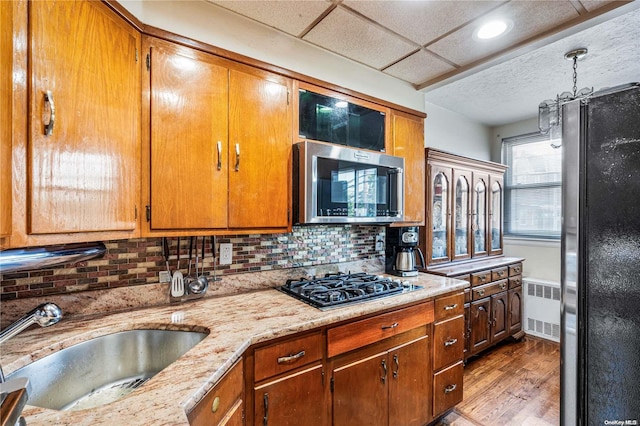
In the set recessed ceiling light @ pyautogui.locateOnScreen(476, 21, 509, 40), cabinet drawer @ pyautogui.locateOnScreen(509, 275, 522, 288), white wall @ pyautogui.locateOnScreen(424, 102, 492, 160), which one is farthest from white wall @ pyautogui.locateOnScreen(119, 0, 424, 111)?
cabinet drawer @ pyautogui.locateOnScreen(509, 275, 522, 288)

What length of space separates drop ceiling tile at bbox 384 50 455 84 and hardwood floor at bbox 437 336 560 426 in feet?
8.28

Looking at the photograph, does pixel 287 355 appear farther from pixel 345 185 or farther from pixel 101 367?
pixel 345 185

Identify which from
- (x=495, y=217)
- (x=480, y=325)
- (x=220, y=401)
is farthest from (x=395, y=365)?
(x=495, y=217)

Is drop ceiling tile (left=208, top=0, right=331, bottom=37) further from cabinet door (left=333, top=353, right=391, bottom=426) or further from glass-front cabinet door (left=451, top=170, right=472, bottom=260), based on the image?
glass-front cabinet door (left=451, top=170, right=472, bottom=260)

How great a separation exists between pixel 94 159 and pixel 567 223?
1.72m

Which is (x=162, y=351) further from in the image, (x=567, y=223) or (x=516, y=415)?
(x=516, y=415)

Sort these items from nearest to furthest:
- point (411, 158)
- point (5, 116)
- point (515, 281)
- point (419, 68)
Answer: point (5, 116) < point (419, 68) < point (411, 158) < point (515, 281)

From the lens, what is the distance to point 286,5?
1583 mm

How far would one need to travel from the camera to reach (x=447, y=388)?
2006 millimetres

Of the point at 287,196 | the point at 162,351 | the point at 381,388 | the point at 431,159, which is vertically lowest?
the point at 381,388

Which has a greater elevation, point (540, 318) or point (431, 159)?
point (431, 159)

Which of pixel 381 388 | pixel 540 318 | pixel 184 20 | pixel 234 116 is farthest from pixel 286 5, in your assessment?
pixel 540 318

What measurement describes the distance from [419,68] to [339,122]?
0.83 meters

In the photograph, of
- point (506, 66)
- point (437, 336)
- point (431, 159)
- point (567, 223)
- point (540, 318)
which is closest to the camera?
point (567, 223)
